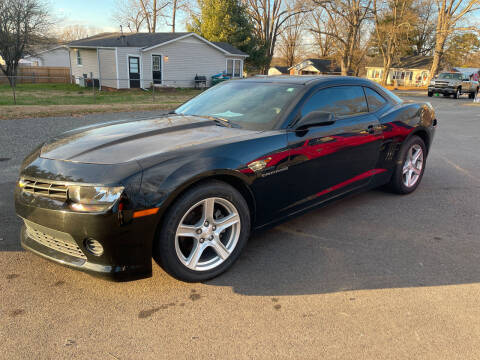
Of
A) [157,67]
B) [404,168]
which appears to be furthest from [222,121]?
[157,67]

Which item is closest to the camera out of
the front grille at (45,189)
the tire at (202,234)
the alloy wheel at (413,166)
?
the front grille at (45,189)

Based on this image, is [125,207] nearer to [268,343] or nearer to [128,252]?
[128,252]

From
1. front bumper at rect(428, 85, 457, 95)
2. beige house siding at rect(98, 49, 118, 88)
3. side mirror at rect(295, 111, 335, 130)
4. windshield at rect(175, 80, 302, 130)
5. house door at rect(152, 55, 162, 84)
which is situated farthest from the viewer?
front bumper at rect(428, 85, 457, 95)

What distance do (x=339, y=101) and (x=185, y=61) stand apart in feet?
85.6

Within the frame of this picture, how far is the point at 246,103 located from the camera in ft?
12.5

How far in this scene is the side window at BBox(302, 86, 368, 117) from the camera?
3.72 m

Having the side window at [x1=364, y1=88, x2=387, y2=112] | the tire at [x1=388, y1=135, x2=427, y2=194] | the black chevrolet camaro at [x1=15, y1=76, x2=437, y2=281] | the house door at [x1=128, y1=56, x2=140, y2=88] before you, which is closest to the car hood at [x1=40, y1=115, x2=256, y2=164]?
the black chevrolet camaro at [x1=15, y1=76, x2=437, y2=281]

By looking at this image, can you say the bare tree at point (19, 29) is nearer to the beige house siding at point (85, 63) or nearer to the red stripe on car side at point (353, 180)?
the beige house siding at point (85, 63)

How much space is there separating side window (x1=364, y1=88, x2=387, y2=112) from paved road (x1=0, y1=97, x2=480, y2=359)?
1.39 metres

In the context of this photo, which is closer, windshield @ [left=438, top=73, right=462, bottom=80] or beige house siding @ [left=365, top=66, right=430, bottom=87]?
windshield @ [left=438, top=73, right=462, bottom=80]

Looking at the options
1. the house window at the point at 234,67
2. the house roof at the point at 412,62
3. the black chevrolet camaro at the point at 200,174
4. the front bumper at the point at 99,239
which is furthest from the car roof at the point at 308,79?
the house roof at the point at 412,62

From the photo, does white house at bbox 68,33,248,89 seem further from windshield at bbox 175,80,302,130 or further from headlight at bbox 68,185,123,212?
headlight at bbox 68,185,123,212

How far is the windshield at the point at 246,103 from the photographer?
351cm

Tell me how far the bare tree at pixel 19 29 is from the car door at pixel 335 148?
1134 inches
